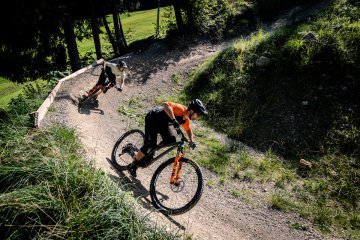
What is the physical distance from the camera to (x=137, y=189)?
778cm

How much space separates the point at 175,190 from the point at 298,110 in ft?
20.5

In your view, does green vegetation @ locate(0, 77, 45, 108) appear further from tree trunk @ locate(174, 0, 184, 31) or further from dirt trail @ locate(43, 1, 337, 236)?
dirt trail @ locate(43, 1, 337, 236)

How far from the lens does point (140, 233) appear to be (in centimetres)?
489

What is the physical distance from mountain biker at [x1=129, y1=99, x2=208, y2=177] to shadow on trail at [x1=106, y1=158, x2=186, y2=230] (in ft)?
0.94

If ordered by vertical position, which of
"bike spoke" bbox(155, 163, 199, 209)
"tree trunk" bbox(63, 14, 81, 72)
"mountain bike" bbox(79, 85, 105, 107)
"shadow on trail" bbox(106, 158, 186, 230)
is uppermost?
"tree trunk" bbox(63, 14, 81, 72)

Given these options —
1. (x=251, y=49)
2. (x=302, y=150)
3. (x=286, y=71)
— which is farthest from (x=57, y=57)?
(x=302, y=150)

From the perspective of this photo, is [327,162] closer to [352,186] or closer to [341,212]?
[352,186]

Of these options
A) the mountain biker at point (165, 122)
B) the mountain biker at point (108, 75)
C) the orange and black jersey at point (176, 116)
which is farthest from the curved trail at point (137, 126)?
the orange and black jersey at point (176, 116)

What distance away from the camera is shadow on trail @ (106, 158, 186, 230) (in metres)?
6.66

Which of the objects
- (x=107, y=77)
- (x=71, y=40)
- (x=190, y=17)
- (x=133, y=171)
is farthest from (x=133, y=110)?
(x=190, y=17)

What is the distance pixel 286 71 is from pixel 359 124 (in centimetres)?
373

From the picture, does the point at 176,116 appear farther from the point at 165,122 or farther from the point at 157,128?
the point at 157,128

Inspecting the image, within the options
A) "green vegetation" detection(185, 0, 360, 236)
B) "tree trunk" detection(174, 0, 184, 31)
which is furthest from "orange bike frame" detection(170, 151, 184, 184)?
"tree trunk" detection(174, 0, 184, 31)

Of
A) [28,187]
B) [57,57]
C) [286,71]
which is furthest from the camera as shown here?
[57,57]
